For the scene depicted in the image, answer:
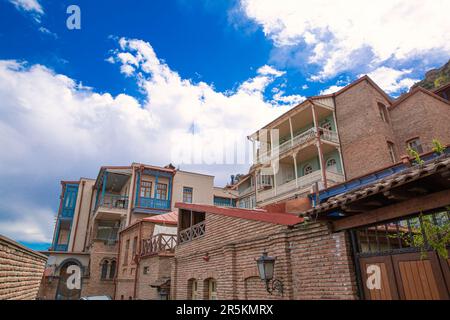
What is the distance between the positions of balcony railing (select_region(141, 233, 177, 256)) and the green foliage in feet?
43.1

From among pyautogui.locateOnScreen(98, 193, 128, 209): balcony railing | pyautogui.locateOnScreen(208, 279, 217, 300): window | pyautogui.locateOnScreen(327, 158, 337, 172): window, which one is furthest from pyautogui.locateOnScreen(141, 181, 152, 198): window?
pyautogui.locateOnScreen(208, 279, 217, 300): window

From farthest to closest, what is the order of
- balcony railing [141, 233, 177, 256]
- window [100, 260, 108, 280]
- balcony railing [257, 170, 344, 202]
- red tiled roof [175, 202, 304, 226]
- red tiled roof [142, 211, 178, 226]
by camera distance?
window [100, 260, 108, 280] → balcony railing [257, 170, 344, 202] → red tiled roof [142, 211, 178, 226] → balcony railing [141, 233, 177, 256] → red tiled roof [175, 202, 304, 226]

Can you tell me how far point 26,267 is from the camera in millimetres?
8531

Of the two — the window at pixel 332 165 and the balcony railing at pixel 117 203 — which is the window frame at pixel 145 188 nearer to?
the balcony railing at pixel 117 203

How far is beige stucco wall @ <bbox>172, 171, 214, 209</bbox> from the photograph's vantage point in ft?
87.8

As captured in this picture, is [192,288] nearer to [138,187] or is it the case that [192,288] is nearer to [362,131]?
[362,131]

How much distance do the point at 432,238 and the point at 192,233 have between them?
9.50 meters

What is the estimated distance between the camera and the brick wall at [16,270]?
6328 mm

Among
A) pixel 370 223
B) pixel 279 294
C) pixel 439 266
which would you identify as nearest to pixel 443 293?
pixel 439 266

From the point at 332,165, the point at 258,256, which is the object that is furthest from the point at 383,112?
the point at 258,256

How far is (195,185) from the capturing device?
28.2 m

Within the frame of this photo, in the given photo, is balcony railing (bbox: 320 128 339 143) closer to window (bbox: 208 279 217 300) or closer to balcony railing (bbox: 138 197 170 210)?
window (bbox: 208 279 217 300)

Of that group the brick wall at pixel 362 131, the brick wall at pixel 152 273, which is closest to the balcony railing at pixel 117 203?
the brick wall at pixel 152 273

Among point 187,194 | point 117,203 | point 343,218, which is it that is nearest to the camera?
point 343,218
